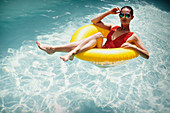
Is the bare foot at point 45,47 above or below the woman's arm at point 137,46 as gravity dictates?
above

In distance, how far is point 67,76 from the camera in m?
4.79

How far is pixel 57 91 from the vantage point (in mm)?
4387

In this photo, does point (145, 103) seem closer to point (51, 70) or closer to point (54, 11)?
point (51, 70)

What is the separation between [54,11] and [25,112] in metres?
5.47

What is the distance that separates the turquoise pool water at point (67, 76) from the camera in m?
4.11

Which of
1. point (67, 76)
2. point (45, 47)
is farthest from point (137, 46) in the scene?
point (67, 76)

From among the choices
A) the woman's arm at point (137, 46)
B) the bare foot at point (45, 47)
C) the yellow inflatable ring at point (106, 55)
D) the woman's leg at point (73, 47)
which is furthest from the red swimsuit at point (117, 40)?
the bare foot at point (45, 47)

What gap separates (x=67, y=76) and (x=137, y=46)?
7.63 feet

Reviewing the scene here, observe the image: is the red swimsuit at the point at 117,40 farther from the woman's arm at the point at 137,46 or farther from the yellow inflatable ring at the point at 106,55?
the yellow inflatable ring at the point at 106,55

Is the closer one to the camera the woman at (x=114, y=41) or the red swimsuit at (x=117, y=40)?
the woman at (x=114, y=41)

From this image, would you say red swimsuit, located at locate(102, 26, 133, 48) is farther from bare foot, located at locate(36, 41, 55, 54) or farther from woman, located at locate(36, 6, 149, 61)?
bare foot, located at locate(36, 41, 55, 54)

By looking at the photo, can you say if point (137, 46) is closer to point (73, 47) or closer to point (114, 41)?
point (114, 41)

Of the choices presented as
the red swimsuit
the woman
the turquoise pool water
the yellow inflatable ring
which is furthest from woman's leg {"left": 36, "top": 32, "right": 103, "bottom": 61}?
the turquoise pool water

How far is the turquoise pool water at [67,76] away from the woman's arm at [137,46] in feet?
5.54
